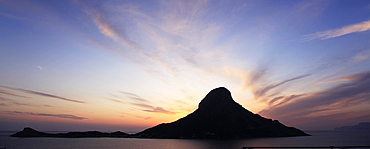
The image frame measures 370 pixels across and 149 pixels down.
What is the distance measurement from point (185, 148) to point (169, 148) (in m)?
11.7

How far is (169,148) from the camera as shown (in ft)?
513

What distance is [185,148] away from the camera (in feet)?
513
